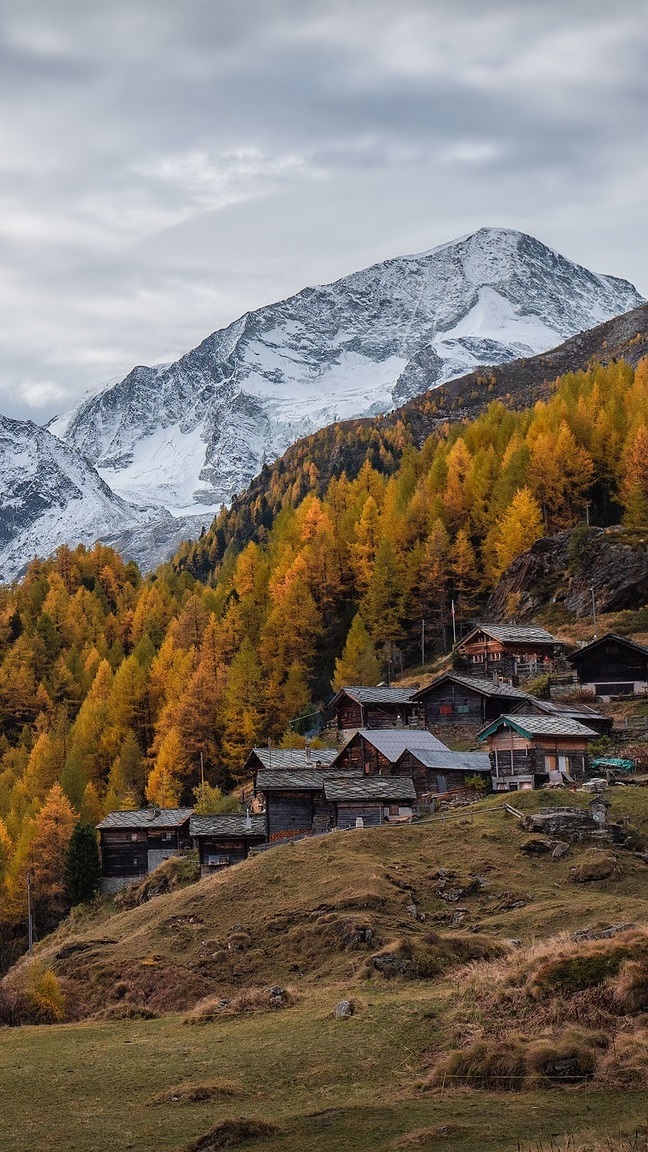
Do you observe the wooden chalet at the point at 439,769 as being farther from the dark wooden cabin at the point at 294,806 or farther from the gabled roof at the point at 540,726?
the dark wooden cabin at the point at 294,806

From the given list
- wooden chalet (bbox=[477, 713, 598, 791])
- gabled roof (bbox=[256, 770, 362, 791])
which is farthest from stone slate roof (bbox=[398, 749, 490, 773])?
gabled roof (bbox=[256, 770, 362, 791])

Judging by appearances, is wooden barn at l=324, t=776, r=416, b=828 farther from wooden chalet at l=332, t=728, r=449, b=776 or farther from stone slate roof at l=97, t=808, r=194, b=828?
stone slate roof at l=97, t=808, r=194, b=828

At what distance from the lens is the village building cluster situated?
67.7 m

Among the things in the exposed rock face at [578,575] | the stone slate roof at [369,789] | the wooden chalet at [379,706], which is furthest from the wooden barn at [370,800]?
the exposed rock face at [578,575]

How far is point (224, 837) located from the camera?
73438mm

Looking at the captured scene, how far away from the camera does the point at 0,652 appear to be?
150500 mm

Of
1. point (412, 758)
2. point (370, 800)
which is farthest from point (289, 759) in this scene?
point (370, 800)

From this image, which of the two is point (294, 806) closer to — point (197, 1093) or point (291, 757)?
point (291, 757)

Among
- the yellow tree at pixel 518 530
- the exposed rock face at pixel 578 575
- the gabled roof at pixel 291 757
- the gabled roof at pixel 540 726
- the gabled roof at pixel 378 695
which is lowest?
the gabled roof at pixel 291 757

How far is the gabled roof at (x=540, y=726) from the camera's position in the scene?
66.7m

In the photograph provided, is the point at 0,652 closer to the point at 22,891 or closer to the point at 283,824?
the point at 22,891

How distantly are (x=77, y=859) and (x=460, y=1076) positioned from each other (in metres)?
60.6

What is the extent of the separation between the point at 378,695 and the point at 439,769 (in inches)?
722

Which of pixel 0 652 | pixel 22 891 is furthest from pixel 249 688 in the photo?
pixel 0 652
